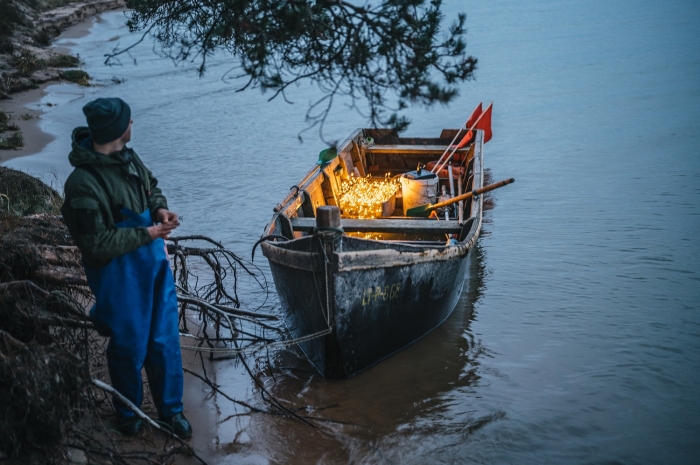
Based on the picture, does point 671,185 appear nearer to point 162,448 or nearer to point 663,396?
point 663,396

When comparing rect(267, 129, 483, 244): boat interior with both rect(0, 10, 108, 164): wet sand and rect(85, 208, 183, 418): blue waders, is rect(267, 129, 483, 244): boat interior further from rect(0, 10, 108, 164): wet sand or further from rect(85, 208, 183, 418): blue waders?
rect(0, 10, 108, 164): wet sand

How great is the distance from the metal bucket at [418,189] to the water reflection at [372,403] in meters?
1.81

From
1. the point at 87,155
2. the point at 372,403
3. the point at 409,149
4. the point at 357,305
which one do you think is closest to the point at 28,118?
the point at 409,149

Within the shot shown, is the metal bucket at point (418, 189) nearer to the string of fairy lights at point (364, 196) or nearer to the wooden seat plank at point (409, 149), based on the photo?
the string of fairy lights at point (364, 196)

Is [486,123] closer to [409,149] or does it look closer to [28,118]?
[409,149]

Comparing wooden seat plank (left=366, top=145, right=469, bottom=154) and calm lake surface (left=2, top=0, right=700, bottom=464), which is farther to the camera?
wooden seat plank (left=366, top=145, right=469, bottom=154)

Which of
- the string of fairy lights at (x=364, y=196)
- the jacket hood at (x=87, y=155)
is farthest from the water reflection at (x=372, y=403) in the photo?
the jacket hood at (x=87, y=155)

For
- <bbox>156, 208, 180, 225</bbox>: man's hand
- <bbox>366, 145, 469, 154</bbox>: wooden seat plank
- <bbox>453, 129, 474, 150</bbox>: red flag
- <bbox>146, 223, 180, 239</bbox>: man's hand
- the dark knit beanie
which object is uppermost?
the dark knit beanie

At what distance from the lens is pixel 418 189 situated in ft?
27.3

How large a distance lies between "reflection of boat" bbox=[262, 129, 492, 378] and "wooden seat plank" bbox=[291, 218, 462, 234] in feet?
0.03

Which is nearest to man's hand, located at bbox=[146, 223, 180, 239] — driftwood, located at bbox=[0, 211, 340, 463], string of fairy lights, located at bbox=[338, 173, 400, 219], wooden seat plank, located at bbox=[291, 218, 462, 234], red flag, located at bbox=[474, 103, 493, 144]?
driftwood, located at bbox=[0, 211, 340, 463]

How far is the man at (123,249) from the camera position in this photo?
3.66 meters

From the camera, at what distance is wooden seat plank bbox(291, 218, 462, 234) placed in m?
6.93

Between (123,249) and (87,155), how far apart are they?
551 millimetres
